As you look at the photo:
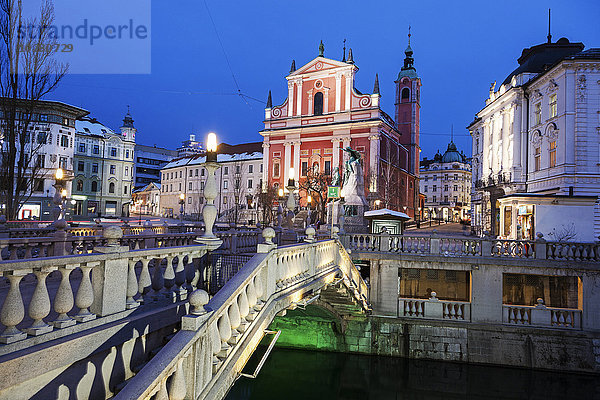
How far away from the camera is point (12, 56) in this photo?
1090 cm

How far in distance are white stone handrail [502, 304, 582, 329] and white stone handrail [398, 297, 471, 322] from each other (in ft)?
5.01

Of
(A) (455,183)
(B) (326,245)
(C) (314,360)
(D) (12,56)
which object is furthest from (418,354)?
(A) (455,183)

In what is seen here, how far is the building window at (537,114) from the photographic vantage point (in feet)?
92.6

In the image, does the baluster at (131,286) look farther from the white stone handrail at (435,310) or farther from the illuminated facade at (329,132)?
the illuminated facade at (329,132)

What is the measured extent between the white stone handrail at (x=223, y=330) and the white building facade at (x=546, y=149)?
1783 cm

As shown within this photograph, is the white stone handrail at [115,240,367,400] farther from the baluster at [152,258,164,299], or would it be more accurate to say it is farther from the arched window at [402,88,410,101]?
the arched window at [402,88,410,101]

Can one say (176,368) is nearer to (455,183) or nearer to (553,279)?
(553,279)

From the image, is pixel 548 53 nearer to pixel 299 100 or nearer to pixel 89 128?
pixel 299 100

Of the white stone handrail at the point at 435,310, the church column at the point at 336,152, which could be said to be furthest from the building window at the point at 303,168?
the white stone handrail at the point at 435,310

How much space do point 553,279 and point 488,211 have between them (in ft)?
57.8

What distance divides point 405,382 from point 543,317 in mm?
6402

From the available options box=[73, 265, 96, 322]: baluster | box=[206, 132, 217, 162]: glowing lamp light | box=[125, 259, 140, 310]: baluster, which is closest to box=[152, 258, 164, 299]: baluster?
box=[125, 259, 140, 310]: baluster

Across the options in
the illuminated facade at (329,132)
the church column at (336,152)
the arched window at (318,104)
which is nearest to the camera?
the illuminated facade at (329,132)

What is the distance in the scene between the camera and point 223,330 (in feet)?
14.6
